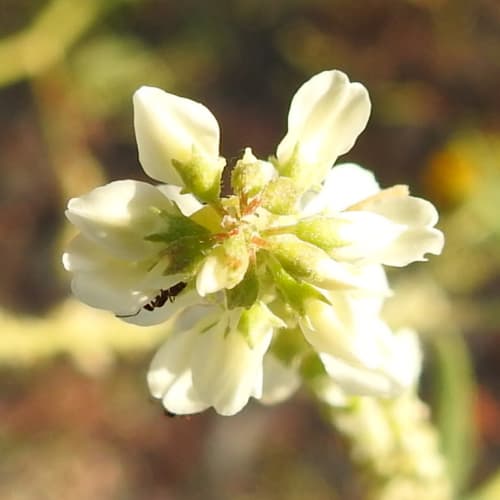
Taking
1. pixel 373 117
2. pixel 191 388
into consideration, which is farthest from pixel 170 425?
pixel 191 388

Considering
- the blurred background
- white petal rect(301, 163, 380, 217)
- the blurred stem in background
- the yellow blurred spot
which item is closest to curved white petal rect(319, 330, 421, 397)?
white petal rect(301, 163, 380, 217)

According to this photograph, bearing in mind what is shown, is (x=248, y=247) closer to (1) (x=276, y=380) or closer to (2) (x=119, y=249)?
(2) (x=119, y=249)

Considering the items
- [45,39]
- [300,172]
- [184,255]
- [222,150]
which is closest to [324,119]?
[300,172]

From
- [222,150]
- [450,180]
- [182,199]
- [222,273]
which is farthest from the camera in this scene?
[222,150]

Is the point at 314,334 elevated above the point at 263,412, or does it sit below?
above

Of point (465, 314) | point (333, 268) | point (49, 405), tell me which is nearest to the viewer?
point (333, 268)

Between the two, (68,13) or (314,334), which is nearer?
(314,334)

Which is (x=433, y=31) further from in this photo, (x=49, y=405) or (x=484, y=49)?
(x=49, y=405)

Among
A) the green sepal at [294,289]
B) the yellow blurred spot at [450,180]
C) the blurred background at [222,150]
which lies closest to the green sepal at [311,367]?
the green sepal at [294,289]
